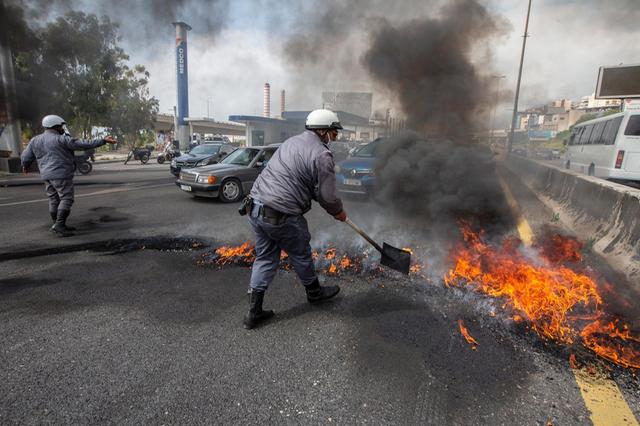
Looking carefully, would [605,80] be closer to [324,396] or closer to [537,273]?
[537,273]

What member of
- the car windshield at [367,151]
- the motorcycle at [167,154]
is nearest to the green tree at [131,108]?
the motorcycle at [167,154]

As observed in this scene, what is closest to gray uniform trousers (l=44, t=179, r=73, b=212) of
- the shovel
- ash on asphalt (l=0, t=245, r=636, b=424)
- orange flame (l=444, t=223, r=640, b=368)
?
ash on asphalt (l=0, t=245, r=636, b=424)

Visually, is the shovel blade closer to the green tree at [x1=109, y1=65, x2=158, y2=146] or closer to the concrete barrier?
the concrete barrier

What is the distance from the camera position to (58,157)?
5355mm

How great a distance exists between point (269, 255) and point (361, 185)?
17.4 feet

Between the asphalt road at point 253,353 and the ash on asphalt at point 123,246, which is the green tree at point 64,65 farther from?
the asphalt road at point 253,353

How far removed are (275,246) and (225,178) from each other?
5669 mm

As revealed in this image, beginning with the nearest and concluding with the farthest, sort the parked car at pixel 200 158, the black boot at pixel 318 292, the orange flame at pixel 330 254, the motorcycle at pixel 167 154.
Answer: the black boot at pixel 318 292 < the orange flame at pixel 330 254 < the parked car at pixel 200 158 < the motorcycle at pixel 167 154

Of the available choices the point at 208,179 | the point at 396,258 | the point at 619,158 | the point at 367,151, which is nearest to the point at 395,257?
the point at 396,258

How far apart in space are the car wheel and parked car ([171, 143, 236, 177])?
3.60 meters

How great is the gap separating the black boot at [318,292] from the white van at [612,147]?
30.8 ft

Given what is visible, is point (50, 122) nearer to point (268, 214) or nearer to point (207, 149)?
point (268, 214)

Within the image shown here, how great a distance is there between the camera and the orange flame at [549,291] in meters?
2.59

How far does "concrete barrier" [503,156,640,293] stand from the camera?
3.96m
